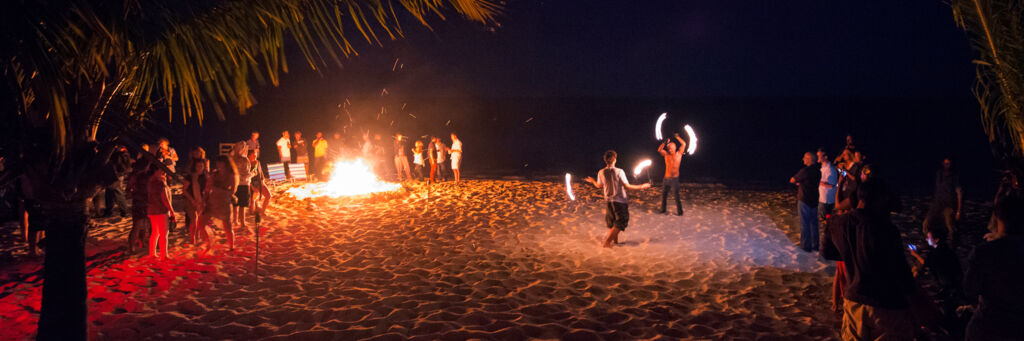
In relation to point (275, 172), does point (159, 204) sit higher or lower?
lower

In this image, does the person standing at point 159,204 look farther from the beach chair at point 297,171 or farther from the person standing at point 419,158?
the person standing at point 419,158

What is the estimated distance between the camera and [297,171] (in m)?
15.7

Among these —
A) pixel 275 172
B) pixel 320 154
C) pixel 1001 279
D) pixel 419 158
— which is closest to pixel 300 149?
pixel 320 154

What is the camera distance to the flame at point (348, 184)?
45.3 feet

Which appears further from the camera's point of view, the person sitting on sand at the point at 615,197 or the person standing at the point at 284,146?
the person standing at the point at 284,146

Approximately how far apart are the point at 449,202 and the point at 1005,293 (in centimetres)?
1049

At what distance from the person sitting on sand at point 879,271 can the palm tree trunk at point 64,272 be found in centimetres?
484

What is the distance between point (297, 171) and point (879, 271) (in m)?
15.4

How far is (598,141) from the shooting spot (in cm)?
2500

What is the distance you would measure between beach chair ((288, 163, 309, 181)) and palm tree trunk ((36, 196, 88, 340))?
1343 centimetres

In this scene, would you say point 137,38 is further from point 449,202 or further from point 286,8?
point 449,202

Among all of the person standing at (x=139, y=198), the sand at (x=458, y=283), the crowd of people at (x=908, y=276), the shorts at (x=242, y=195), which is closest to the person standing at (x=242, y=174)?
the shorts at (x=242, y=195)

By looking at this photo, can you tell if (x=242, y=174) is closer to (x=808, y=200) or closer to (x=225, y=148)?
(x=808, y=200)

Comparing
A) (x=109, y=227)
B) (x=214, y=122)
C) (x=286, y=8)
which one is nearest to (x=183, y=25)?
(x=286, y=8)
